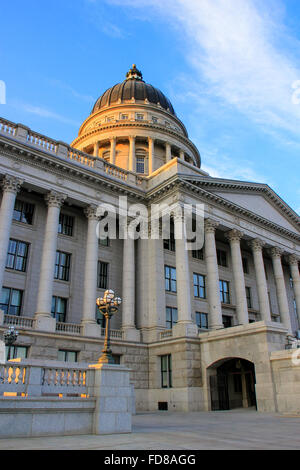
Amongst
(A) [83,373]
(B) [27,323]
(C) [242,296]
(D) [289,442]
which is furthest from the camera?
(C) [242,296]

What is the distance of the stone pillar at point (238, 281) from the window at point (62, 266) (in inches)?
577

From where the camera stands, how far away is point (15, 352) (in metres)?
23.5

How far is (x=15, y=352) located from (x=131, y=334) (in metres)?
8.93

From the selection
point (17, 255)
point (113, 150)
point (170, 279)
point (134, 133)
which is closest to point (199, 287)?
point (170, 279)

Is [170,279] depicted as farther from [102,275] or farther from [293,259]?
[293,259]

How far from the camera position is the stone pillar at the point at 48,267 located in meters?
25.1

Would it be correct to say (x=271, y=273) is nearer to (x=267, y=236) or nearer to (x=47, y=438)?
(x=267, y=236)

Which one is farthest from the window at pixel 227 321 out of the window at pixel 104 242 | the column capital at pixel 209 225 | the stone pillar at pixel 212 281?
the window at pixel 104 242

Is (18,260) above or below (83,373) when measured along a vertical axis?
above

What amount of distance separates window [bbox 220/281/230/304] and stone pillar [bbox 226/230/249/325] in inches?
191

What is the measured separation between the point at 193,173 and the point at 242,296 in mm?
11627

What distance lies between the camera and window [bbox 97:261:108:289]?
31795mm

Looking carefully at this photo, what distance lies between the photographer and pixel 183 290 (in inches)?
1121
